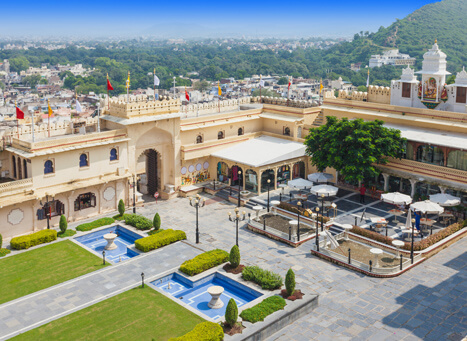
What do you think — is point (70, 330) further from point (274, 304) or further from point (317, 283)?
point (317, 283)

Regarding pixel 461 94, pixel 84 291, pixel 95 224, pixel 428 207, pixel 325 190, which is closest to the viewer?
pixel 84 291

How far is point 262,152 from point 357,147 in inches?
377

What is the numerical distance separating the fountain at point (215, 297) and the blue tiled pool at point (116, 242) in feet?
26.9

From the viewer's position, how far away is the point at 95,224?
1448 inches

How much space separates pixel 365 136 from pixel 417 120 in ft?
17.0

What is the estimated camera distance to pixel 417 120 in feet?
133

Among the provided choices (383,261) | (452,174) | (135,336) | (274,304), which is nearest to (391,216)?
(452,174)

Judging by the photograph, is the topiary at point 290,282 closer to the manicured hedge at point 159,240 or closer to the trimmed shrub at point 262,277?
the trimmed shrub at point 262,277

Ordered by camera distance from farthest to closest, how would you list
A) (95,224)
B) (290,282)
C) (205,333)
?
(95,224) < (290,282) < (205,333)

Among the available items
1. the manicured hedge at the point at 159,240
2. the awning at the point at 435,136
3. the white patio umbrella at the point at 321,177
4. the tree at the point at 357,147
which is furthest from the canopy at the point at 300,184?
the manicured hedge at the point at 159,240

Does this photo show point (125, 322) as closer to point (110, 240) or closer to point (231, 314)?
point (231, 314)

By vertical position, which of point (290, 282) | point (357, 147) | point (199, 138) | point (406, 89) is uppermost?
point (406, 89)

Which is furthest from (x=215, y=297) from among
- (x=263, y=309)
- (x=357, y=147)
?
(x=357, y=147)

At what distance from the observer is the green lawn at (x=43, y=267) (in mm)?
27953
